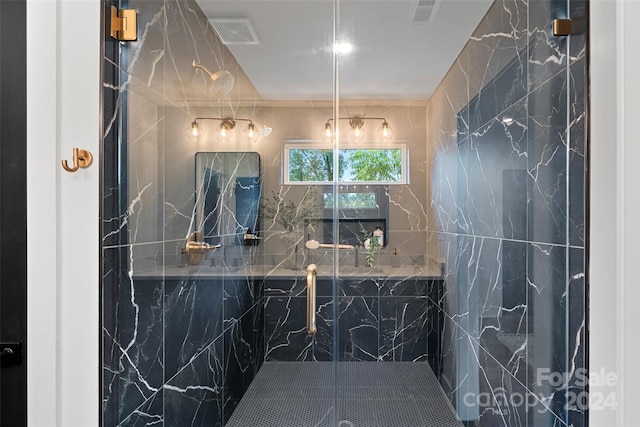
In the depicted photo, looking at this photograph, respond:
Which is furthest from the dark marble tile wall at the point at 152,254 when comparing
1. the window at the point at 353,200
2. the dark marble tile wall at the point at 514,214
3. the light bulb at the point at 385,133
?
the dark marble tile wall at the point at 514,214

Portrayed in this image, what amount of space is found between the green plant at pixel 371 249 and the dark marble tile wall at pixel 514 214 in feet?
1.04

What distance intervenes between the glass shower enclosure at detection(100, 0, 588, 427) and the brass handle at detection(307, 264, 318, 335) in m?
0.01

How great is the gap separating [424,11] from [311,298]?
4.96 ft

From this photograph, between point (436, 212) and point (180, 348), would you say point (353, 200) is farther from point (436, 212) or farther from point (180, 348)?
point (180, 348)

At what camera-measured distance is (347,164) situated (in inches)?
70.5

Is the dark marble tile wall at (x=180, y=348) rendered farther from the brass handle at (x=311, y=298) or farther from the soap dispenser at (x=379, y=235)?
the soap dispenser at (x=379, y=235)

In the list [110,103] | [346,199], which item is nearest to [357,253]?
[346,199]

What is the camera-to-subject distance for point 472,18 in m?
1.67

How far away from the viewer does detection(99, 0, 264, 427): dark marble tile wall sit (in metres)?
1.11

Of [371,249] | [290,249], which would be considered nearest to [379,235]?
[371,249]

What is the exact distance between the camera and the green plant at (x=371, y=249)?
5.89 ft

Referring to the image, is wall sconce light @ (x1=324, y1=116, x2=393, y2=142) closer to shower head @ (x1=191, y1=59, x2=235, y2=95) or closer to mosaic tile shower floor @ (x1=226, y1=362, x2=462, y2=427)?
shower head @ (x1=191, y1=59, x2=235, y2=95)

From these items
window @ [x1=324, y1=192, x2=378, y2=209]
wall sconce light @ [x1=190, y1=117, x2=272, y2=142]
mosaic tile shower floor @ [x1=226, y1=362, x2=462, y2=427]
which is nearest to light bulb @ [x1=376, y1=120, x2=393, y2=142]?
window @ [x1=324, y1=192, x2=378, y2=209]
